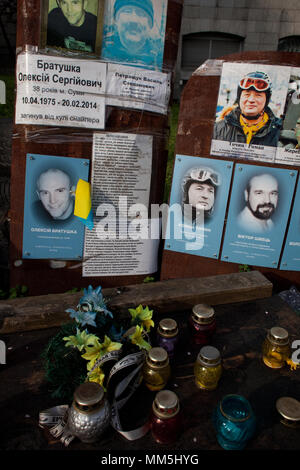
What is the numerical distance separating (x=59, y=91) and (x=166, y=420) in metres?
2.11

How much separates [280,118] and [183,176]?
0.81 metres

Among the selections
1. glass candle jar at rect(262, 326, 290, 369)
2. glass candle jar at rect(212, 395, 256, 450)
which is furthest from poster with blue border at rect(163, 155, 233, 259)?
glass candle jar at rect(212, 395, 256, 450)

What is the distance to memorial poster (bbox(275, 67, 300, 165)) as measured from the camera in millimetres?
2490

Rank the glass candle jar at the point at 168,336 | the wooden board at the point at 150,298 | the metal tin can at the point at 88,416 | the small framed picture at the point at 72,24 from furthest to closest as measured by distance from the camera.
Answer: the small framed picture at the point at 72,24 < the wooden board at the point at 150,298 < the glass candle jar at the point at 168,336 < the metal tin can at the point at 88,416

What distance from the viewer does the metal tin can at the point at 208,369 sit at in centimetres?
160

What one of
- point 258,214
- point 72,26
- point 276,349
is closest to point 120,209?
point 258,214

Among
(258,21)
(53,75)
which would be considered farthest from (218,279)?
(258,21)

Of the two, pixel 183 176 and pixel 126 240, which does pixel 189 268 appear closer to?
pixel 126 240

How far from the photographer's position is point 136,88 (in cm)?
255

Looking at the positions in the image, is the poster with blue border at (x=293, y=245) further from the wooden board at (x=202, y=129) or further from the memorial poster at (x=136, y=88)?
the memorial poster at (x=136, y=88)

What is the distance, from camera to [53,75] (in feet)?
7.86

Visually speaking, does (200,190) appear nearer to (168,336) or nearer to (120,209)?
(120,209)

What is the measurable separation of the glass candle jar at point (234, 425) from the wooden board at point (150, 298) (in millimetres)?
889

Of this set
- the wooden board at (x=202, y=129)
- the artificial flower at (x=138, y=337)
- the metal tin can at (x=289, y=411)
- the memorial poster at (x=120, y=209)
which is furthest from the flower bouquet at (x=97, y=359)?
the wooden board at (x=202, y=129)
